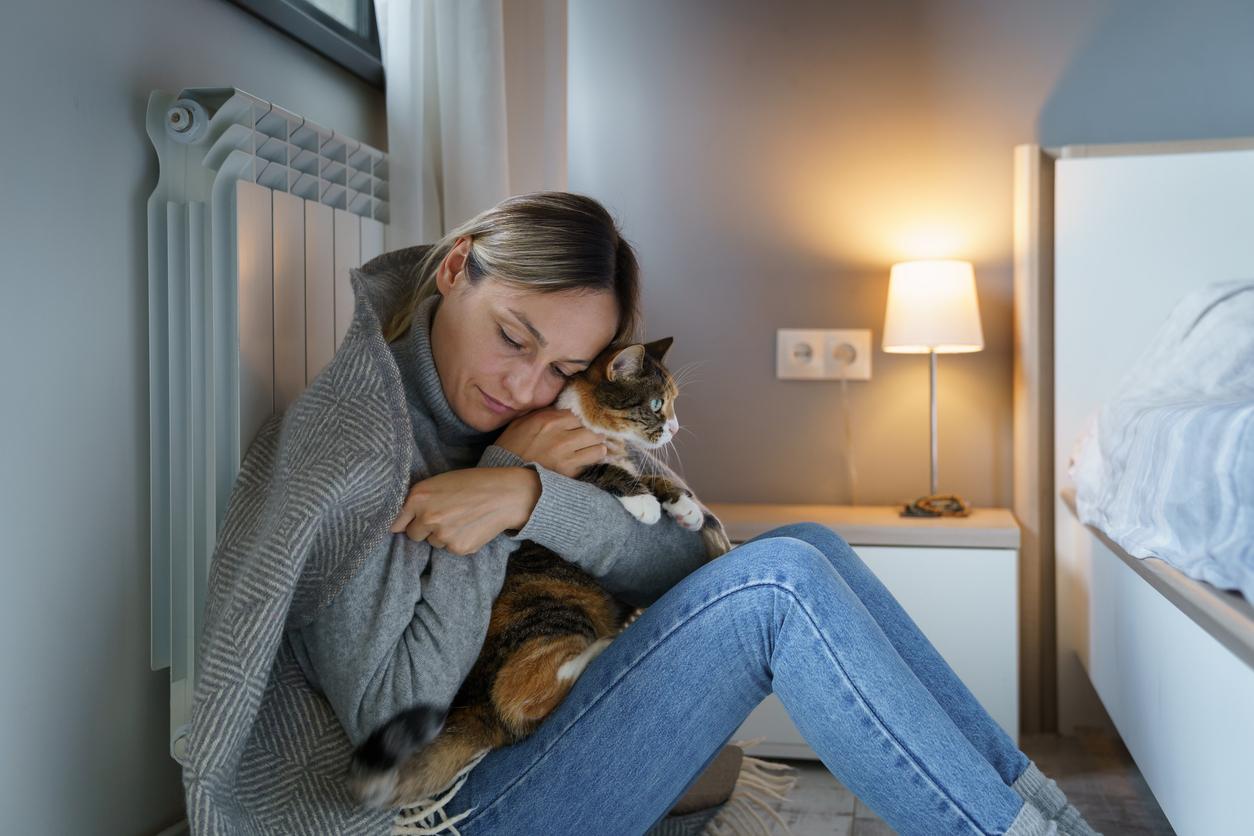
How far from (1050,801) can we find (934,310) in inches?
48.1

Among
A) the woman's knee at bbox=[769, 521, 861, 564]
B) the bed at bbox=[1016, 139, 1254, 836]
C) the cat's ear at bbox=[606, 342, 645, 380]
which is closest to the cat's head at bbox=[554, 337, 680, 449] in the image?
the cat's ear at bbox=[606, 342, 645, 380]

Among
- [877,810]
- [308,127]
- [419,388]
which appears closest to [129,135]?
[308,127]

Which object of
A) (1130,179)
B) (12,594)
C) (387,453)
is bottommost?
(12,594)

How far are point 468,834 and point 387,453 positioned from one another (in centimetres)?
38

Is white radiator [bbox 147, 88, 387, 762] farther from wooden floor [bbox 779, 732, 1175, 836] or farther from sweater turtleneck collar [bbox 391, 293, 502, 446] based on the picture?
wooden floor [bbox 779, 732, 1175, 836]

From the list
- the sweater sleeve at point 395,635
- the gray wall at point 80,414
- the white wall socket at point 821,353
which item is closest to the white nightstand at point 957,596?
the white wall socket at point 821,353

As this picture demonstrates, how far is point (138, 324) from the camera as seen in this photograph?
3.88 ft

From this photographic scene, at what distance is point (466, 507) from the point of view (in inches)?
41.6

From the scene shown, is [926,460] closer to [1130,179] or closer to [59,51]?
[1130,179]

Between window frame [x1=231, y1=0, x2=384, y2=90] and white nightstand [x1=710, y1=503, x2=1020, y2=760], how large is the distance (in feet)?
3.84

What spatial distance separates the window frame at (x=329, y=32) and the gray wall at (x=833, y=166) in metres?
0.77

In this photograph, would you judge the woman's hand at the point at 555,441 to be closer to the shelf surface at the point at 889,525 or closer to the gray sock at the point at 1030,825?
the gray sock at the point at 1030,825

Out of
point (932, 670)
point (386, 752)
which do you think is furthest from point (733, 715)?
point (386, 752)

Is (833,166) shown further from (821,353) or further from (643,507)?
(643,507)
